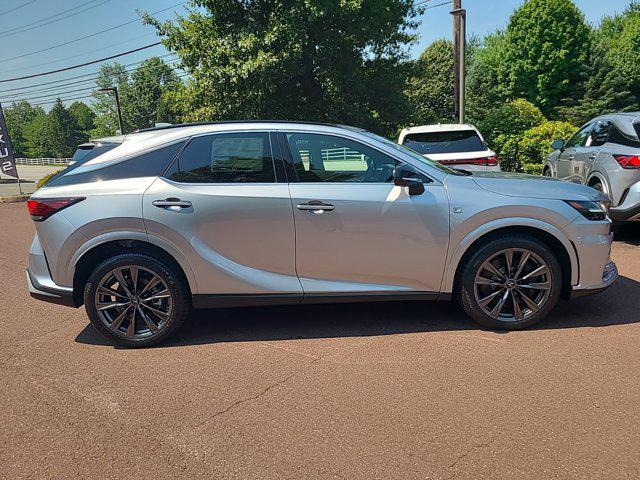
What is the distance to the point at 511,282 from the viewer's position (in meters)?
3.96

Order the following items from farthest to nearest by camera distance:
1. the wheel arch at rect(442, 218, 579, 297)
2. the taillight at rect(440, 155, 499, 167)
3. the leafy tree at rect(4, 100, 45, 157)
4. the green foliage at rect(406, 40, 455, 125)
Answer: the leafy tree at rect(4, 100, 45, 157) < the green foliage at rect(406, 40, 455, 125) < the taillight at rect(440, 155, 499, 167) < the wheel arch at rect(442, 218, 579, 297)

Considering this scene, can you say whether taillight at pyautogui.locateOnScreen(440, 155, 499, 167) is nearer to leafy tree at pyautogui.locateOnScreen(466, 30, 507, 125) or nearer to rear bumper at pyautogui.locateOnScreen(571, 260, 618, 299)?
rear bumper at pyautogui.locateOnScreen(571, 260, 618, 299)

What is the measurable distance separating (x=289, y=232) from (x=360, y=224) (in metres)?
0.56

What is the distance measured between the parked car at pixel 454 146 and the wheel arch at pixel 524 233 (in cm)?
395

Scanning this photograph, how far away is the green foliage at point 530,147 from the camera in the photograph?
41.9 ft

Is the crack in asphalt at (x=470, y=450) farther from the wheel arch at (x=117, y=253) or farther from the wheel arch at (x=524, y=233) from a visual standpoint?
the wheel arch at (x=117, y=253)

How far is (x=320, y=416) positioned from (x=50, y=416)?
167cm

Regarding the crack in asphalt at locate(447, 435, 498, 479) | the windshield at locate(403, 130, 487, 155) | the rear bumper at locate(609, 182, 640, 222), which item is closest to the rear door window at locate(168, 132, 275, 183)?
the crack in asphalt at locate(447, 435, 498, 479)

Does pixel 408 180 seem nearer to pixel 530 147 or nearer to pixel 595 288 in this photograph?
pixel 595 288

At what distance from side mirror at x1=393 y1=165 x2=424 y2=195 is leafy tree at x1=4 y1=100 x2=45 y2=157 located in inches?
4886

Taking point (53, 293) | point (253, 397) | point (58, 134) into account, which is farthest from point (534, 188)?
point (58, 134)

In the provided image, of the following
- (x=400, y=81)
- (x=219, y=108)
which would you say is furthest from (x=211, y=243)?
(x=400, y=81)

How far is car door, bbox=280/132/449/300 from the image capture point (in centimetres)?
385

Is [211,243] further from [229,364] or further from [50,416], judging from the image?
[50,416]
